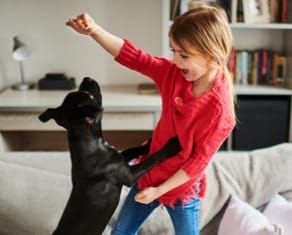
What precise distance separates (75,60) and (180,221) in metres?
2.20

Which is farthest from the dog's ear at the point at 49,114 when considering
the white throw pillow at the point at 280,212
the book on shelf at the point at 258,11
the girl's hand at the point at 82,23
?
the book on shelf at the point at 258,11

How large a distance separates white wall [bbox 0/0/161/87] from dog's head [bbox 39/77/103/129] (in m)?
2.30

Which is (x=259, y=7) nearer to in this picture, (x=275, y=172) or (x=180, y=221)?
(x=275, y=172)

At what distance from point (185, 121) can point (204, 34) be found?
0.62ft

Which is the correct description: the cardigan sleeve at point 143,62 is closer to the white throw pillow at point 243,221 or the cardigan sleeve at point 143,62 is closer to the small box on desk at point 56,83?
the white throw pillow at point 243,221

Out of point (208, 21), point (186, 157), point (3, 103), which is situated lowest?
point (3, 103)

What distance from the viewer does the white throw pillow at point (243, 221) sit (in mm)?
1476

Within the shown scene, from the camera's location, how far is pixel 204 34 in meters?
1.00

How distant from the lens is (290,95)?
2.92 meters

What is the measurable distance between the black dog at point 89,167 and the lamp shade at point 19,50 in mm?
2202

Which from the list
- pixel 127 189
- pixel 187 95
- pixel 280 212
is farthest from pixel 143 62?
pixel 280 212

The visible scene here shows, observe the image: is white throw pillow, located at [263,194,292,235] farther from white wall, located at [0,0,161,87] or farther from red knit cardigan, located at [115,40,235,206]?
white wall, located at [0,0,161,87]

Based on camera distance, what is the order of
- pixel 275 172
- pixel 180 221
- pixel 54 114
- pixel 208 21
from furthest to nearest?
1. pixel 275 172
2. pixel 180 221
3. pixel 208 21
4. pixel 54 114

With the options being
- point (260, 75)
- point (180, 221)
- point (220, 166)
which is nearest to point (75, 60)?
point (260, 75)
